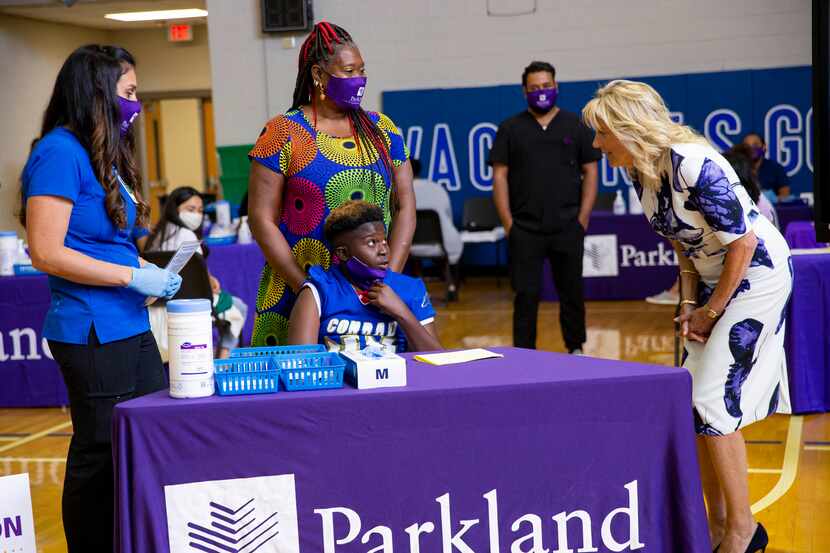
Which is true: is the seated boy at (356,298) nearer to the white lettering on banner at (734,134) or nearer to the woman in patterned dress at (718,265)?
the woman in patterned dress at (718,265)

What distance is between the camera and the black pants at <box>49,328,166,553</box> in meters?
2.32

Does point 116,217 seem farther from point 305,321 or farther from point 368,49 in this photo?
point 368,49

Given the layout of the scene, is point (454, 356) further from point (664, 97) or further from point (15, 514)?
point (664, 97)

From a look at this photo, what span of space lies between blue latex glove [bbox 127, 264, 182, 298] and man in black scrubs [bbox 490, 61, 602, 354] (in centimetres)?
308

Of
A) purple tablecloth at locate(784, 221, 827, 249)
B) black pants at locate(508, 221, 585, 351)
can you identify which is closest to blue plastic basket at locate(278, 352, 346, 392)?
black pants at locate(508, 221, 585, 351)

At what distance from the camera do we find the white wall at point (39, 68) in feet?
39.9

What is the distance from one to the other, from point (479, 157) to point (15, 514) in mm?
7996

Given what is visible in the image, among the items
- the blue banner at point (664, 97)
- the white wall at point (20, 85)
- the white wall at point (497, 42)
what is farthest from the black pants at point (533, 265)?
the white wall at point (20, 85)

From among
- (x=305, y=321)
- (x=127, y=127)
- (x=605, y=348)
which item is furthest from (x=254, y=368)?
(x=605, y=348)

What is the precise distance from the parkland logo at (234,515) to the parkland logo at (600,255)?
630 centimetres

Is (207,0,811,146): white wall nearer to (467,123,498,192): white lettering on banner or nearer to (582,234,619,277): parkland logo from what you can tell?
(467,123,498,192): white lettering on banner

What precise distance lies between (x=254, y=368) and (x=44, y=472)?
7.94ft

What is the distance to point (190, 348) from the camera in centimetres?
199

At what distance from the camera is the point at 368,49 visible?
10000 millimetres
